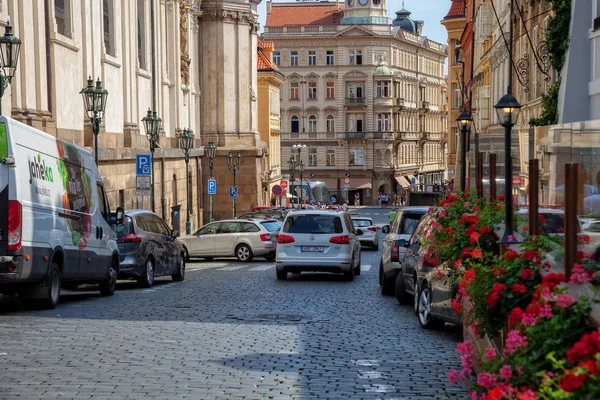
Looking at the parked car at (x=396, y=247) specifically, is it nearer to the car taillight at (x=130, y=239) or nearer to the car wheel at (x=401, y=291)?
the car wheel at (x=401, y=291)

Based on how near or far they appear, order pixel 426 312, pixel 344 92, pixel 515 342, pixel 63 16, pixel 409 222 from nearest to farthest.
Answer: pixel 515 342 → pixel 426 312 → pixel 409 222 → pixel 63 16 → pixel 344 92

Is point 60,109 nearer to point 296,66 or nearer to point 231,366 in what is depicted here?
point 231,366

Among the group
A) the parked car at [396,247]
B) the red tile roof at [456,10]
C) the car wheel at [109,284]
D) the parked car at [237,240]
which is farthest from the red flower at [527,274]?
the red tile roof at [456,10]

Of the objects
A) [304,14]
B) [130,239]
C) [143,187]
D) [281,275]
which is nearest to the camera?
[130,239]

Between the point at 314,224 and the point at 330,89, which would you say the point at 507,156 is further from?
the point at 330,89

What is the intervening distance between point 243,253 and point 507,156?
23.3 m

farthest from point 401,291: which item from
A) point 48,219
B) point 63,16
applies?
point 63,16

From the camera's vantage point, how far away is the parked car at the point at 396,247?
66.8ft

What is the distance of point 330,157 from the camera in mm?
114875

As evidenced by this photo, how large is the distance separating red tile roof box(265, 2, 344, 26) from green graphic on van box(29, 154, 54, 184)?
326ft

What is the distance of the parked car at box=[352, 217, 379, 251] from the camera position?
44.1m

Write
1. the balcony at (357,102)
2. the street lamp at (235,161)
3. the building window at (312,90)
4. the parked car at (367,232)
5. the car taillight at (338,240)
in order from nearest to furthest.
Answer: the car taillight at (338,240) < the parked car at (367,232) < the street lamp at (235,161) < the balcony at (357,102) < the building window at (312,90)

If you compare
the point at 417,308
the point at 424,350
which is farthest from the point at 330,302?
the point at 424,350

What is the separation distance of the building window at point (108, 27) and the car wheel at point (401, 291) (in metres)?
22.6
